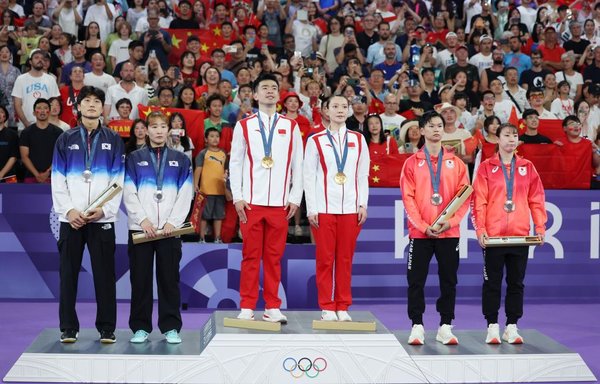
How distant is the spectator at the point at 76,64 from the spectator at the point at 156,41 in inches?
41.4

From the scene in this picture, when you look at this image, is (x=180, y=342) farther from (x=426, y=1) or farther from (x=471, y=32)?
(x=426, y=1)

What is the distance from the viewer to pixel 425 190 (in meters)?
8.04

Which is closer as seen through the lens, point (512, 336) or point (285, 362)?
point (285, 362)

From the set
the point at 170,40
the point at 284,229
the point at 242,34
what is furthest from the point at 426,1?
the point at 284,229

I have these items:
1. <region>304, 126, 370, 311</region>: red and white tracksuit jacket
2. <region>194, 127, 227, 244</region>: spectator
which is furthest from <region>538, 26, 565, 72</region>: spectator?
<region>304, 126, 370, 311</region>: red and white tracksuit jacket

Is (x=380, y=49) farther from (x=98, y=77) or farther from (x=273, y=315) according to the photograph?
(x=273, y=315)

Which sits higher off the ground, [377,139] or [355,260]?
[377,139]

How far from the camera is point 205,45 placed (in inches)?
609

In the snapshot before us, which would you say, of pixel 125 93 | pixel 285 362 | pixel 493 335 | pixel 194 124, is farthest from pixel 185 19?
pixel 285 362

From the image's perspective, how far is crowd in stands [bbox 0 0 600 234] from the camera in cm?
1195

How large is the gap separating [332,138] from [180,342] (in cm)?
227

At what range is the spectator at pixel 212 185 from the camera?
1127cm

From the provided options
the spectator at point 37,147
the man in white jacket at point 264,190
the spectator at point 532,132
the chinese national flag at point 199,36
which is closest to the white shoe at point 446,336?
the man in white jacket at point 264,190

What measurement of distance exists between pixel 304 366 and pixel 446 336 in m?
1.47
